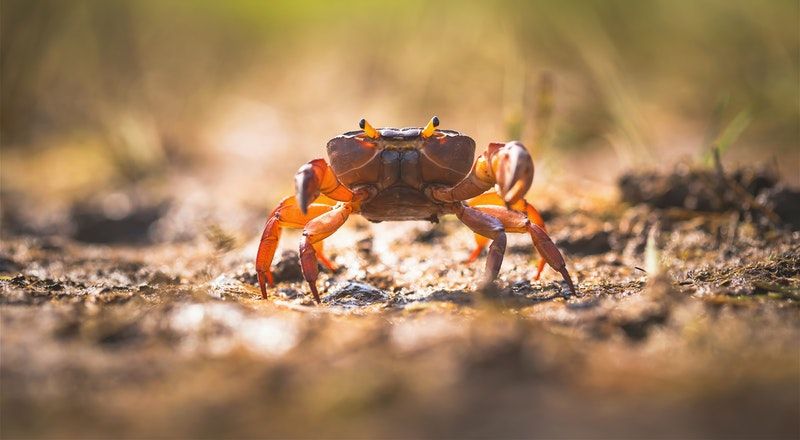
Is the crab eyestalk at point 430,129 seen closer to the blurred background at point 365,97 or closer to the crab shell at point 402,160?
the crab shell at point 402,160

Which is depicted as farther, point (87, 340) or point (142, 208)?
point (142, 208)

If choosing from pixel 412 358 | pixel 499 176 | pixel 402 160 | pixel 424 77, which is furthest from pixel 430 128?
pixel 424 77

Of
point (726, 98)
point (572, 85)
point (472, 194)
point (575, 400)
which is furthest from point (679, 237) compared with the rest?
point (572, 85)

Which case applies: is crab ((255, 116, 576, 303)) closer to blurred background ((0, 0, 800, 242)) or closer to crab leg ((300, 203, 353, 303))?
crab leg ((300, 203, 353, 303))

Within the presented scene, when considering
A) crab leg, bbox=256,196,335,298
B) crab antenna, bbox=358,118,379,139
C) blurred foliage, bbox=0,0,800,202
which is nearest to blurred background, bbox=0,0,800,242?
blurred foliage, bbox=0,0,800,202

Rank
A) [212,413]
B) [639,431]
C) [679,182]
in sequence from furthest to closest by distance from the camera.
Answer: [679,182]
[212,413]
[639,431]

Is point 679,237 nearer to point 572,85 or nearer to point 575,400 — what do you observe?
point 575,400

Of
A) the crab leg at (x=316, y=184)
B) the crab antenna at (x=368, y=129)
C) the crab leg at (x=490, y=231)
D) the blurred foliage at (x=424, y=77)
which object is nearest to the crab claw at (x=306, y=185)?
the crab leg at (x=316, y=184)
